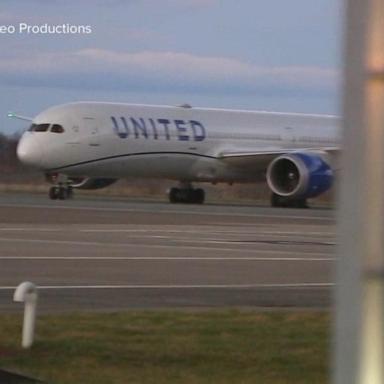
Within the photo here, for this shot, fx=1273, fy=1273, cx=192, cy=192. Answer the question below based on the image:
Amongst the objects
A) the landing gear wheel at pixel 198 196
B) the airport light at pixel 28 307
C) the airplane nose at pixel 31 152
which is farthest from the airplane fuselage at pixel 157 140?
the airport light at pixel 28 307

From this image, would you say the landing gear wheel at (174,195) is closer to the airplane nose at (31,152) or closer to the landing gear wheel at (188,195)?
the landing gear wheel at (188,195)

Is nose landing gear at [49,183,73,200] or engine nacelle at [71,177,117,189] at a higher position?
engine nacelle at [71,177,117,189]

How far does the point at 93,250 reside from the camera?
24.0m

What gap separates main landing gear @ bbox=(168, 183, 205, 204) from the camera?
173ft

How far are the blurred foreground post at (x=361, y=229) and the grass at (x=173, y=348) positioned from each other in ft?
20.5

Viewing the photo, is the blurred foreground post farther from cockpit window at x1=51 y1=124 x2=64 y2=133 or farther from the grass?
cockpit window at x1=51 y1=124 x2=64 y2=133

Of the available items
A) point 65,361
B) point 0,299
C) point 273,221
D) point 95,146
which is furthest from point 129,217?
point 65,361

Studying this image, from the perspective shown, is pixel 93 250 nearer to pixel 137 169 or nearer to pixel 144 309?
pixel 144 309

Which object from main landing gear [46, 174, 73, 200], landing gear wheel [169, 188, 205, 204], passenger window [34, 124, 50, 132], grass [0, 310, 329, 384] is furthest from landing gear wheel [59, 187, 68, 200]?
grass [0, 310, 329, 384]

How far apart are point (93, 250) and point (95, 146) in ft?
78.1

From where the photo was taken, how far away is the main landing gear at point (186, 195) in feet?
173

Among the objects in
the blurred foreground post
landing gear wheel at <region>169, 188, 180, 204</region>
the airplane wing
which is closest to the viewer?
the blurred foreground post

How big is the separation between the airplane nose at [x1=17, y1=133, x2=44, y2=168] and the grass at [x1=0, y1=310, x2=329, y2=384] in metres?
35.2

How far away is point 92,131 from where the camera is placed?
4781 centimetres
